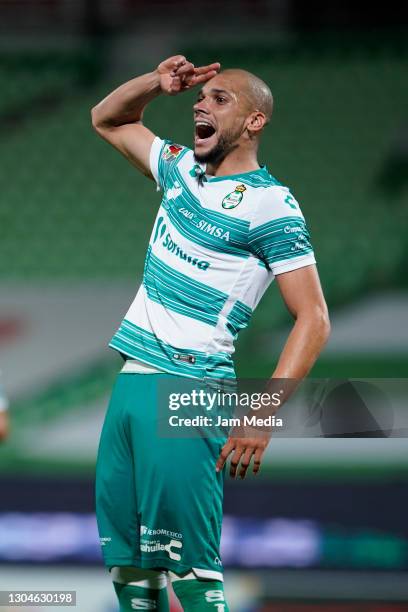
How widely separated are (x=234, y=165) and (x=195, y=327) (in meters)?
0.49

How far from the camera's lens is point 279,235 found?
2.94m

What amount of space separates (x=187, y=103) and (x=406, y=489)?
4.26 meters

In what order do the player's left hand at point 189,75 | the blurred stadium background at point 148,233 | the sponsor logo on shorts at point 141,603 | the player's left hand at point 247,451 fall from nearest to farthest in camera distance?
the player's left hand at point 247,451 < the sponsor logo on shorts at point 141,603 < the player's left hand at point 189,75 < the blurred stadium background at point 148,233

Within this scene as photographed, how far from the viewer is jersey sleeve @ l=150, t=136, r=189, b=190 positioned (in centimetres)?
326

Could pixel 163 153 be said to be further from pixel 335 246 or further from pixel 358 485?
pixel 335 246

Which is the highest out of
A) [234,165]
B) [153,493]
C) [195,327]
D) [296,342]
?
[234,165]

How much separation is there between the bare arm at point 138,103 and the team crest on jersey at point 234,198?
0.38 m

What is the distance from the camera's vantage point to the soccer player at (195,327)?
117 inches

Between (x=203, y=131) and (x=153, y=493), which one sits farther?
(x=203, y=131)

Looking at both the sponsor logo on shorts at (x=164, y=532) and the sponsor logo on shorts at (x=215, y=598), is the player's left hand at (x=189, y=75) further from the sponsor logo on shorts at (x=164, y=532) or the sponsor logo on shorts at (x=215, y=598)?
the sponsor logo on shorts at (x=215, y=598)

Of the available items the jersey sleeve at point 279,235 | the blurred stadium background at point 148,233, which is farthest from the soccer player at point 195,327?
the blurred stadium background at point 148,233

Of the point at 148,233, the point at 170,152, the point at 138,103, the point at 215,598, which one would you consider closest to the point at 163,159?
the point at 170,152

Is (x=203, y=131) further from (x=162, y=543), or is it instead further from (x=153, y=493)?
(x=162, y=543)

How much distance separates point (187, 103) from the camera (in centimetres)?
926
